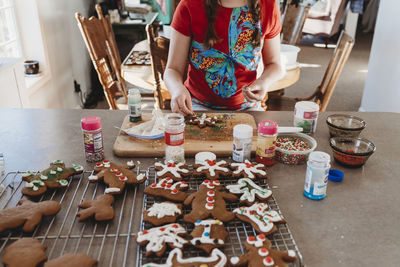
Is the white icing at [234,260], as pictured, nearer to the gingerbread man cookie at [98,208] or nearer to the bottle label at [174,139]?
the gingerbread man cookie at [98,208]

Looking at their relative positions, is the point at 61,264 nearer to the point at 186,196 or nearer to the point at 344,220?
the point at 186,196

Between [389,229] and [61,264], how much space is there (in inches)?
32.4

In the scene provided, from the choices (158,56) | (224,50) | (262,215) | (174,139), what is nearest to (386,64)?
(158,56)

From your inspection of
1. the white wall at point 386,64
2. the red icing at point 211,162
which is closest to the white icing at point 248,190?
the red icing at point 211,162

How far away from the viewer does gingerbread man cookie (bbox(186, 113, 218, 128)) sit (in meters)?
1.52

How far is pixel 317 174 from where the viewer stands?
1.09 meters

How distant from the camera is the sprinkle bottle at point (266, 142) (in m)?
1.24

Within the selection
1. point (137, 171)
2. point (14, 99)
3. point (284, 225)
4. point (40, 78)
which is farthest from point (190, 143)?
point (40, 78)

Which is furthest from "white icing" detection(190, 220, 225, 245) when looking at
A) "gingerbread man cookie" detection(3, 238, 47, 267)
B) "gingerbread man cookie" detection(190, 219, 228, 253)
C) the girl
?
the girl

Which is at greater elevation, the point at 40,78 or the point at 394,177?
the point at 394,177

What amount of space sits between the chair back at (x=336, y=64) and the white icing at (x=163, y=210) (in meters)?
1.58

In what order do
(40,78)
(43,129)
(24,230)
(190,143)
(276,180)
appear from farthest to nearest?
(40,78), (43,129), (190,143), (276,180), (24,230)

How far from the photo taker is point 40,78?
306 cm

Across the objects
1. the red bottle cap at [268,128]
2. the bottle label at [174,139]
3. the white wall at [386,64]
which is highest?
the red bottle cap at [268,128]
